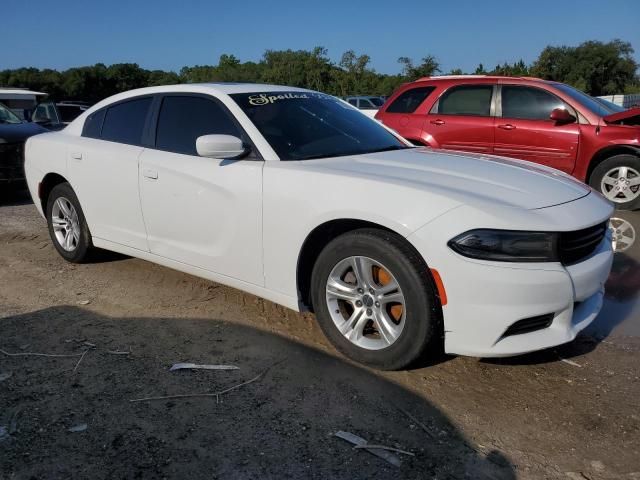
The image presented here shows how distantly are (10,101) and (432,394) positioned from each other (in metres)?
14.6

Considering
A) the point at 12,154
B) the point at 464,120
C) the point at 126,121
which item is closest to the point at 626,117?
the point at 464,120

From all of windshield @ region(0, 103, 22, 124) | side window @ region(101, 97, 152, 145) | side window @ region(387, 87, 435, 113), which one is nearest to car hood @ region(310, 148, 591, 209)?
side window @ region(101, 97, 152, 145)

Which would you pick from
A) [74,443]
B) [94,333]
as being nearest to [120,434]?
[74,443]

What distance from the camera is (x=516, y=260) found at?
280cm

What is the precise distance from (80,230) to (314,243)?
2587 millimetres

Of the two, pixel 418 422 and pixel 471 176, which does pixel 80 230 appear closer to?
pixel 471 176

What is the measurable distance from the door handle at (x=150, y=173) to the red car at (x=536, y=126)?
16.0ft

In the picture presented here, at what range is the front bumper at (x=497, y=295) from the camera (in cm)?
277

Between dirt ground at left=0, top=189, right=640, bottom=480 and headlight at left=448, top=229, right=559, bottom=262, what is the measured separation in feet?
2.46

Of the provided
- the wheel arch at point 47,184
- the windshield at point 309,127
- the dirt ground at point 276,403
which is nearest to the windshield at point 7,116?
the wheel arch at point 47,184

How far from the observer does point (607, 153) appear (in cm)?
734

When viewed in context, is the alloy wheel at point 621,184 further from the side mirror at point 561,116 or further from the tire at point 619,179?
the side mirror at point 561,116

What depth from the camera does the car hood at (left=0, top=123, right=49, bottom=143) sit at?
28.9 feet

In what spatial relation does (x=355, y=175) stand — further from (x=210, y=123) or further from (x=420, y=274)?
(x=210, y=123)
